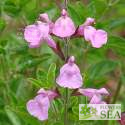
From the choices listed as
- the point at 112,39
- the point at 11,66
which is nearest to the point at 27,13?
the point at 11,66

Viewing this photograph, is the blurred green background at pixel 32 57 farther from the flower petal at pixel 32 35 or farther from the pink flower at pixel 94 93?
the flower petal at pixel 32 35

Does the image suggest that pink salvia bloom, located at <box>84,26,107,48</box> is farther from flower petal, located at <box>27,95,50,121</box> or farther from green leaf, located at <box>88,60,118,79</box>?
green leaf, located at <box>88,60,118,79</box>

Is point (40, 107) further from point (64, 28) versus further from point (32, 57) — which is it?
point (32, 57)

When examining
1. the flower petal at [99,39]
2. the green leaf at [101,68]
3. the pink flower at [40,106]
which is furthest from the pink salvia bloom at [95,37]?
the green leaf at [101,68]

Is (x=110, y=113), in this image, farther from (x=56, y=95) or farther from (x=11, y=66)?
(x=11, y=66)

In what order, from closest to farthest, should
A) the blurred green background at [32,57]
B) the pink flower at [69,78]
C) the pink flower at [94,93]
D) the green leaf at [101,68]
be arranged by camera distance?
the pink flower at [69,78] < the pink flower at [94,93] < the blurred green background at [32,57] < the green leaf at [101,68]

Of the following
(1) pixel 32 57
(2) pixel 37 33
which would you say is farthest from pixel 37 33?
(1) pixel 32 57
